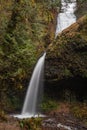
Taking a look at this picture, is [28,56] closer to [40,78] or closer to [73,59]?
[40,78]

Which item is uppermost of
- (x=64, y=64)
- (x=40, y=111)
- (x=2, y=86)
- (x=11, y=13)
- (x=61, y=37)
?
(x=11, y=13)

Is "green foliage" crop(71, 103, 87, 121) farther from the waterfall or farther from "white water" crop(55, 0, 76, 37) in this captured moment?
"white water" crop(55, 0, 76, 37)

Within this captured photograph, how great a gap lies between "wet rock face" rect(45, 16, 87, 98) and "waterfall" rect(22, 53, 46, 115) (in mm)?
407

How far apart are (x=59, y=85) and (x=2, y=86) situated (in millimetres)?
2615

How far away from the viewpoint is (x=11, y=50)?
53.1 ft

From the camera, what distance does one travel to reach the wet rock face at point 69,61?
604 inches

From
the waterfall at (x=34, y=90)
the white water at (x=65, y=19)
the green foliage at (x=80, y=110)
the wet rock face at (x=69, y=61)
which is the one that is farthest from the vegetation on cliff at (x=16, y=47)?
the white water at (x=65, y=19)

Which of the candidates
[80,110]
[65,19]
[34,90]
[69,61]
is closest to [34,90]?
[34,90]

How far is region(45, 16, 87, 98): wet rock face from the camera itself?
15344 mm

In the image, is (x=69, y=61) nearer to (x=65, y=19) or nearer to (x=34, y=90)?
(x=34, y=90)

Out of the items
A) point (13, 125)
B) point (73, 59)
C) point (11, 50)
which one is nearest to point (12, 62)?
point (11, 50)

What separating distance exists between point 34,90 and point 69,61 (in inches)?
82.7

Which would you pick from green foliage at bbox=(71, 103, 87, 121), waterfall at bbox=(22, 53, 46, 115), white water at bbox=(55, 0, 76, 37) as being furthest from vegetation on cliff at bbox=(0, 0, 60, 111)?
white water at bbox=(55, 0, 76, 37)

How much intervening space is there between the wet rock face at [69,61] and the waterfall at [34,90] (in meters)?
0.41
